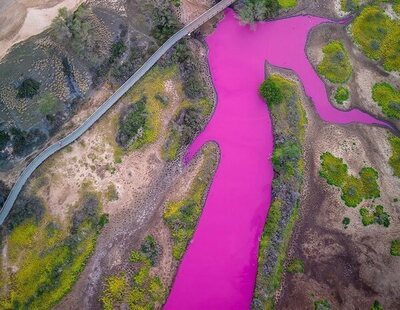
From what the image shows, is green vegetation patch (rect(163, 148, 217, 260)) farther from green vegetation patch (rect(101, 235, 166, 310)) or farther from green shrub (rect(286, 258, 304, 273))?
green shrub (rect(286, 258, 304, 273))

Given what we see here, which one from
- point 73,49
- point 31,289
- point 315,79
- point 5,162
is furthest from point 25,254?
point 315,79

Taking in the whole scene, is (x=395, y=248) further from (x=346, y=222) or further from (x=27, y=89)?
(x=27, y=89)

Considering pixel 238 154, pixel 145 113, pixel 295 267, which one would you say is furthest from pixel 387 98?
pixel 145 113

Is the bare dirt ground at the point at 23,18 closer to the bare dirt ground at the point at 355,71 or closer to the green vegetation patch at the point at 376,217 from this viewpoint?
the bare dirt ground at the point at 355,71

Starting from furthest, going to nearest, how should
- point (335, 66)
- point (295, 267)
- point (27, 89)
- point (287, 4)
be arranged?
1. point (287, 4)
2. point (335, 66)
3. point (295, 267)
4. point (27, 89)

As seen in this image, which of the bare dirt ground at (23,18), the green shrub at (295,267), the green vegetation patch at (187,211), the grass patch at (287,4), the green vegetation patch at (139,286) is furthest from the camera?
the grass patch at (287,4)

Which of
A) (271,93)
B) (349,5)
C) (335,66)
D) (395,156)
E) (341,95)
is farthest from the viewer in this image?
(349,5)

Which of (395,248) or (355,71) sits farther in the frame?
(355,71)

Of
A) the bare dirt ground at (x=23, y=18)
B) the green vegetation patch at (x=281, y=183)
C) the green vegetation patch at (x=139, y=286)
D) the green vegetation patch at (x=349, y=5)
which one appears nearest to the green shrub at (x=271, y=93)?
the green vegetation patch at (x=281, y=183)
